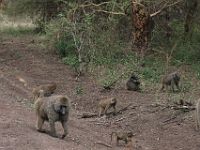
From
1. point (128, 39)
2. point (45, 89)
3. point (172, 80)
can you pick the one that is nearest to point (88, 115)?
point (45, 89)

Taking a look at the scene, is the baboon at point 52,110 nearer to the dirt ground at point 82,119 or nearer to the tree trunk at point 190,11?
the dirt ground at point 82,119

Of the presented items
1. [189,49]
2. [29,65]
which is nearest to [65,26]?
[29,65]

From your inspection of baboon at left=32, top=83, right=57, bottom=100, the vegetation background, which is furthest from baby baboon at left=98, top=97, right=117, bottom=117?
the vegetation background

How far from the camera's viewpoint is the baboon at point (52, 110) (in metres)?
11.1

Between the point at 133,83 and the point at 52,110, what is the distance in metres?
7.18

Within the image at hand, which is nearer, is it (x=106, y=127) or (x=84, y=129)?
(x=84, y=129)

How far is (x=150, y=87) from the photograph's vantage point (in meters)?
19.2

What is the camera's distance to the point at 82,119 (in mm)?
15039

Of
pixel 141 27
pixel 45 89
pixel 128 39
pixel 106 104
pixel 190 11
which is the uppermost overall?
pixel 190 11

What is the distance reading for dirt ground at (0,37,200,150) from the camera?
10898 mm

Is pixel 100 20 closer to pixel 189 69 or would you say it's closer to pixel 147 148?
pixel 189 69

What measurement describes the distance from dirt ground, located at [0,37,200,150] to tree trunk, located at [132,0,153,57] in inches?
133

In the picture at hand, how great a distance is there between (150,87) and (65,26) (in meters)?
4.35

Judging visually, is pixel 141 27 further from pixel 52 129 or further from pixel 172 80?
pixel 52 129
